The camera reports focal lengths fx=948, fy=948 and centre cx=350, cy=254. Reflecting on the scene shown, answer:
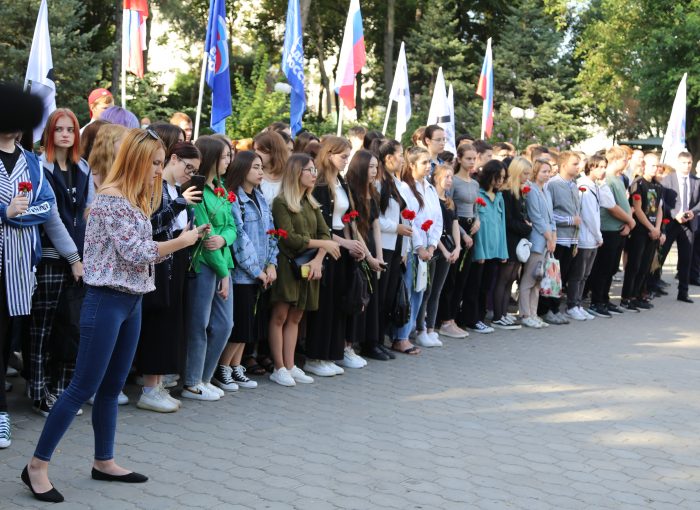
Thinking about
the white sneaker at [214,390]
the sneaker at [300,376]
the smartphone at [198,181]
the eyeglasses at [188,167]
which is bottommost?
the sneaker at [300,376]

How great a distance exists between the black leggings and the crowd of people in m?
0.04

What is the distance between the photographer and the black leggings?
10.8m

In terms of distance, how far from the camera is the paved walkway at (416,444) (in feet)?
16.5

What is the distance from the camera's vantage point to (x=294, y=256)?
301 inches

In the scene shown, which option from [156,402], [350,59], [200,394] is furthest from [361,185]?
[350,59]

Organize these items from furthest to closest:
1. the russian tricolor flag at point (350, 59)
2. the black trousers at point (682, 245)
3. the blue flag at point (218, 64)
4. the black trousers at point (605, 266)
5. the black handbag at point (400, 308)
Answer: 1. the black trousers at point (682, 245)
2. the russian tricolor flag at point (350, 59)
3. the black trousers at point (605, 266)
4. the blue flag at point (218, 64)
5. the black handbag at point (400, 308)

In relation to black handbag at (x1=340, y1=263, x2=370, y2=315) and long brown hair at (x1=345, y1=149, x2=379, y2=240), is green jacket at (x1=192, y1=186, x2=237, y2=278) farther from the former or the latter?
long brown hair at (x1=345, y1=149, x2=379, y2=240)

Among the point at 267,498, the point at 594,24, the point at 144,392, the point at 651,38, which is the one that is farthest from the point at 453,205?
the point at 594,24

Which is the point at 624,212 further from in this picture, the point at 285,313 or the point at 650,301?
the point at 285,313

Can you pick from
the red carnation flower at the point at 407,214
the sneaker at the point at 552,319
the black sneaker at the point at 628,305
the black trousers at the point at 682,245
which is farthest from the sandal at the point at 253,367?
the black trousers at the point at 682,245

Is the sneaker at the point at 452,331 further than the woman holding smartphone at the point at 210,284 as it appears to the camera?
Yes

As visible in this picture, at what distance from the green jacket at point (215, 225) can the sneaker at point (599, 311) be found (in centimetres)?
697

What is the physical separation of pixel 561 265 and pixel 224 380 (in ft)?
Answer: 18.9

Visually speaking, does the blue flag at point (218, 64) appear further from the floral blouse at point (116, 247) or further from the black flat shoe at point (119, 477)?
the black flat shoe at point (119, 477)
